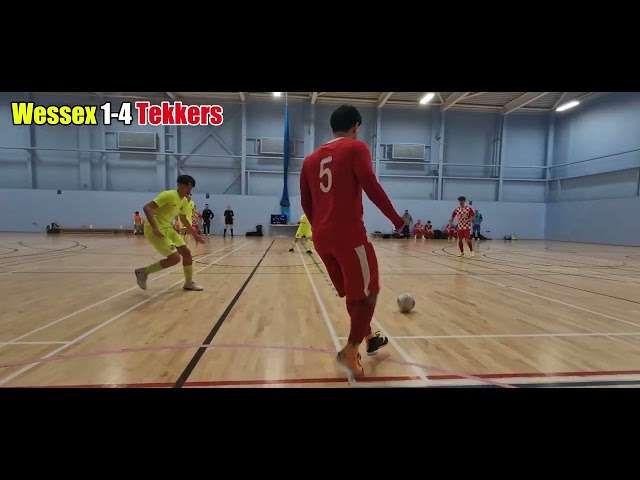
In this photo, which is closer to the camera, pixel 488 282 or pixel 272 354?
pixel 272 354

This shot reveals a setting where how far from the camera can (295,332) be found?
11.8 ft

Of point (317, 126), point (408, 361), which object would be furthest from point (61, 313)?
point (317, 126)

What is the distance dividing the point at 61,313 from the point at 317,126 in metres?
21.0

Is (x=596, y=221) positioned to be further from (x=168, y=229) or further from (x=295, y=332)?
(x=168, y=229)

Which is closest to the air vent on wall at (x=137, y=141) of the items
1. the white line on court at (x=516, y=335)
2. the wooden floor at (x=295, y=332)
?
the wooden floor at (x=295, y=332)

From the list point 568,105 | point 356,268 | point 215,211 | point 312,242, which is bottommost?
point 312,242

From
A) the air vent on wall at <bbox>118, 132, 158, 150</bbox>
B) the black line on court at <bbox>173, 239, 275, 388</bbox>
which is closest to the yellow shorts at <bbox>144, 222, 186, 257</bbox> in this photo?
the black line on court at <bbox>173, 239, 275, 388</bbox>

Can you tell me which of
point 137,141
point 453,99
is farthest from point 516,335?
point 137,141

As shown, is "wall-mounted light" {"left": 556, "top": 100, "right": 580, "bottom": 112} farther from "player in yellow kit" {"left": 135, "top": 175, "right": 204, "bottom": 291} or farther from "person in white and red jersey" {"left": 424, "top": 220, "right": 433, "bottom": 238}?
"player in yellow kit" {"left": 135, "top": 175, "right": 204, "bottom": 291}

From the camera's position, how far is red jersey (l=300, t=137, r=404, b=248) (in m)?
2.34

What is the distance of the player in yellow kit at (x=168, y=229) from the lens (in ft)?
17.5

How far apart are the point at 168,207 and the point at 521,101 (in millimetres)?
23513
